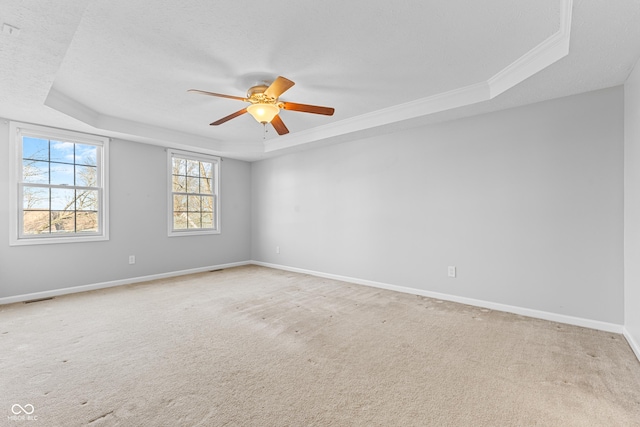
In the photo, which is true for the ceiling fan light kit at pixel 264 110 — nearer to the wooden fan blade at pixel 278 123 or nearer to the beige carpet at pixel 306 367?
the wooden fan blade at pixel 278 123

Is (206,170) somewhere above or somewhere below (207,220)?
above

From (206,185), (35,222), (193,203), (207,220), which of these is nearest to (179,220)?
(193,203)

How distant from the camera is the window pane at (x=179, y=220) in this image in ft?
17.6

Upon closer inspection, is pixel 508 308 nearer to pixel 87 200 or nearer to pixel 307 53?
pixel 307 53

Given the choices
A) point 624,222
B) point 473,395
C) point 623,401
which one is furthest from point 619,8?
point 473,395

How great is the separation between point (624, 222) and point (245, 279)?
471 cm

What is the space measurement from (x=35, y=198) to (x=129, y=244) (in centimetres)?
128

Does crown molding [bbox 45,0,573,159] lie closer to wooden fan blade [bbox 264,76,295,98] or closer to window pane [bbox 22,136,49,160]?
window pane [bbox 22,136,49,160]

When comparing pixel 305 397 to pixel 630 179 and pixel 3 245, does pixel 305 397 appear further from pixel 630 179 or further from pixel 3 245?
pixel 3 245

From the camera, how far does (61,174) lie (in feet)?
13.6

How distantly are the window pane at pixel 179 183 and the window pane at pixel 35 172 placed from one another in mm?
1716

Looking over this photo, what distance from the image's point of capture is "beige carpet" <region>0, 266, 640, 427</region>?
164cm

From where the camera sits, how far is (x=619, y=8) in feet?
5.67

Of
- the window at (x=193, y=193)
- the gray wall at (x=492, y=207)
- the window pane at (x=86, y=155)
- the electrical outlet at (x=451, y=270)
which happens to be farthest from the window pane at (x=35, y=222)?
the electrical outlet at (x=451, y=270)
